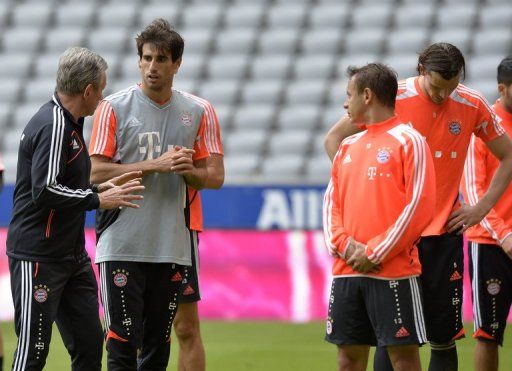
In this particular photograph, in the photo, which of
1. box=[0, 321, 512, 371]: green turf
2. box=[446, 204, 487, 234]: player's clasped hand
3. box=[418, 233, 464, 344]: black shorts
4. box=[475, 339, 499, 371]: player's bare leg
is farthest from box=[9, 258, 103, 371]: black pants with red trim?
box=[0, 321, 512, 371]: green turf

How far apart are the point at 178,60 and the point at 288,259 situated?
505 centimetres

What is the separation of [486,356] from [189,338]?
1.76 meters

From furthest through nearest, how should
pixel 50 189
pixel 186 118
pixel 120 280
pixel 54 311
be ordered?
1. pixel 186 118
2. pixel 120 280
3. pixel 54 311
4. pixel 50 189

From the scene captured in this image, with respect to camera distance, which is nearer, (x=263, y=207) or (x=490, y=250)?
(x=490, y=250)

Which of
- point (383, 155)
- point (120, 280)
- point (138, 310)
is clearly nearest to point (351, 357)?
point (383, 155)

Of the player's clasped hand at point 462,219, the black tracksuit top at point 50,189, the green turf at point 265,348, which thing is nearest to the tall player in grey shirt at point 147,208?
the black tracksuit top at point 50,189

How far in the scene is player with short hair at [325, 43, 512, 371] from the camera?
6023 millimetres

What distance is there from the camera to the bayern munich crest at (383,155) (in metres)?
5.45

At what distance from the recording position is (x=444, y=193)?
20.0ft

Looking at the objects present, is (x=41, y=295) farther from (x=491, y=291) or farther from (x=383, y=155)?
(x=491, y=291)

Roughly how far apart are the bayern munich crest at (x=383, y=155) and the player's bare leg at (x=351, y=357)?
0.93 m

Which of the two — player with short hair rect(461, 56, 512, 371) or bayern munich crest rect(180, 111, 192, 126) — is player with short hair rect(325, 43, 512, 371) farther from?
bayern munich crest rect(180, 111, 192, 126)

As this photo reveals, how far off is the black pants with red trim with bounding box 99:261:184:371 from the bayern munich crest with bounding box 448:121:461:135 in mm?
1671

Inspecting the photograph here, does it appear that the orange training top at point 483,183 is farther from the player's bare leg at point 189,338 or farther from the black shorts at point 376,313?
the player's bare leg at point 189,338
